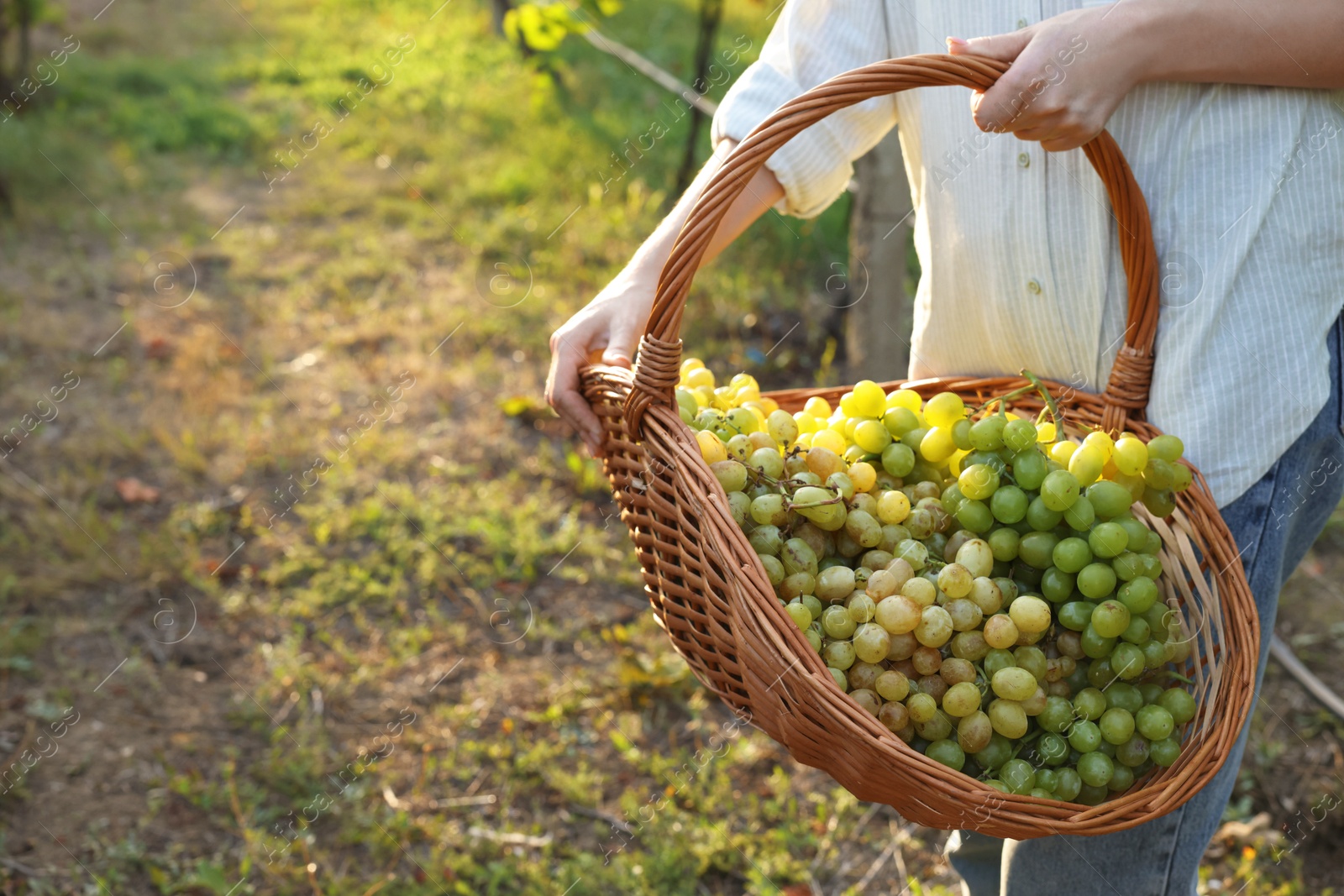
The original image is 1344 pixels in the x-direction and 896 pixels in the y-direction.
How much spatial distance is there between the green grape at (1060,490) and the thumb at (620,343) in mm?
575

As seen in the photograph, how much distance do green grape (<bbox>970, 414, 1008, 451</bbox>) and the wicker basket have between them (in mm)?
201

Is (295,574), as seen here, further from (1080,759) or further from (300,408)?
(1080,759)

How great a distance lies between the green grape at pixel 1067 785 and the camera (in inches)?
46.3

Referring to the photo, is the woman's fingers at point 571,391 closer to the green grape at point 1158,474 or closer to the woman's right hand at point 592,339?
the woman's right hand at point 592,339

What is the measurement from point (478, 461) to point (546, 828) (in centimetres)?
150

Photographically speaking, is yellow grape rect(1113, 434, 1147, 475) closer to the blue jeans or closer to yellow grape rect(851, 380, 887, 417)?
the blue jeans

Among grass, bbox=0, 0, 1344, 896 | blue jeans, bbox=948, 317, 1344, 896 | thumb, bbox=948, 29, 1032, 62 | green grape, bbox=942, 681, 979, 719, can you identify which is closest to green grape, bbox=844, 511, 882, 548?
green grape, bbox=942, 681, 979, 719

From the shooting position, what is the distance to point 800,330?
388cm

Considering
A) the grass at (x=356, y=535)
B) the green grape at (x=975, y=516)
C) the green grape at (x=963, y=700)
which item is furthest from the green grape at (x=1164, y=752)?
the grass at (x=356, y=535)

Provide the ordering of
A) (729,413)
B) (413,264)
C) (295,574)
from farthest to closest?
(413,264) < (295,574) < (729,413)

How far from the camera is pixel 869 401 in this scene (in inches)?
54.6

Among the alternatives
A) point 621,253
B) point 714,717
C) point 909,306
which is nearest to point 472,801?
point 714,717

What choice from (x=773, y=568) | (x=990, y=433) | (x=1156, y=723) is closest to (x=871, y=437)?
(x=990, y=433)

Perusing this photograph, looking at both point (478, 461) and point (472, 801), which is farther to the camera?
point (478, 461)
